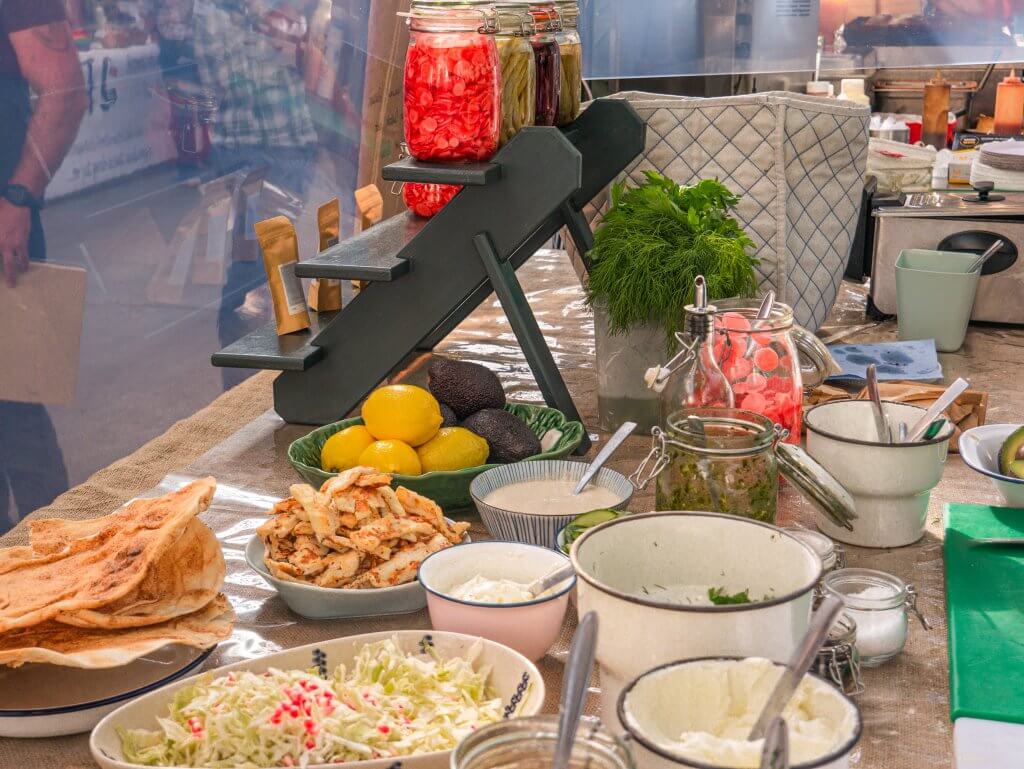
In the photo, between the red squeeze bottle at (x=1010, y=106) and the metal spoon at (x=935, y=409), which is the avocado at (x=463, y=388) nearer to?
the metal spoon at (x=935, y=409)

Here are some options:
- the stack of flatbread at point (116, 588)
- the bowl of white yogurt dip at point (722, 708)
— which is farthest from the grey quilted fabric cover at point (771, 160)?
the bowl of white yogurt dip at point (722, 708)

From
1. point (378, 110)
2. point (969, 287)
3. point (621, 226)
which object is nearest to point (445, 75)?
point (621, 226)

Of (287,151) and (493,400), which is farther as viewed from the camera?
(287,151)

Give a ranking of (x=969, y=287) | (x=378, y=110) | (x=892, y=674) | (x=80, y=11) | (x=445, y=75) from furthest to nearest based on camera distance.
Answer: (x=378, y=110) → (x=80, y=11) → (x=969, y=287) → (x=445, y=75) → (x=892, y=674)

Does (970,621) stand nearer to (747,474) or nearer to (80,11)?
(747,474)

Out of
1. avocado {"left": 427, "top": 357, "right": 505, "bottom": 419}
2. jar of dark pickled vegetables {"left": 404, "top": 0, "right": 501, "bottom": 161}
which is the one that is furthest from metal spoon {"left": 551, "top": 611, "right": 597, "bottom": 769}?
jar of dark pickled vegetables {"left": 404, "top": 0, "right": 501, "bottom": 161}

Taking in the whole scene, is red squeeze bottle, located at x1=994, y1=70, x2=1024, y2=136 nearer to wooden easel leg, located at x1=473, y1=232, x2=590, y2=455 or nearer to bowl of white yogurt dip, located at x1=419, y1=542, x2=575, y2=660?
wooden easel leg, located at x1=473, y1=232, x2=590, y2=455

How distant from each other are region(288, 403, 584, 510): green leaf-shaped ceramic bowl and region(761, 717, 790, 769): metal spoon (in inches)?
24.6

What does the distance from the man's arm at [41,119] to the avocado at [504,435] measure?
95 centimetres

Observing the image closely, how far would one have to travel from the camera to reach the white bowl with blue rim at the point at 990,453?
112cm

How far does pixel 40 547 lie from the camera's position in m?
0.93

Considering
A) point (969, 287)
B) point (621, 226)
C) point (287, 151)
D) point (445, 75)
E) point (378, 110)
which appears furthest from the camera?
point (287, 151)

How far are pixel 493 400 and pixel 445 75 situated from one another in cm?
38

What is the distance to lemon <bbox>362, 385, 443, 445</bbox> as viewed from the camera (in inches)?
45.1
